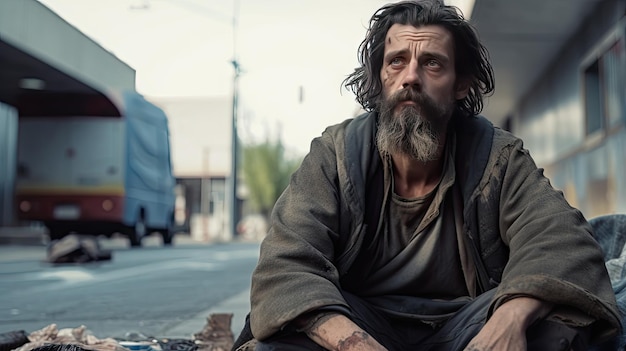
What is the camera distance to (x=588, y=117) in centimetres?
1015

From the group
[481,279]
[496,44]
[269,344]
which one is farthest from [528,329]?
[496,44]

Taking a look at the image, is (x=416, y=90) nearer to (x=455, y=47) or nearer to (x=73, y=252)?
(x=455, y=47)

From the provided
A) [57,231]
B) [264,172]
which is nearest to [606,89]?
[57,231]

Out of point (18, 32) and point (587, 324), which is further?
point (18, 32)

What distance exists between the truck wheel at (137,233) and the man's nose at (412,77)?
13654 mm

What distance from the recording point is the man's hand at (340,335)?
187cm

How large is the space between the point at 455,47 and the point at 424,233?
2.28 feet

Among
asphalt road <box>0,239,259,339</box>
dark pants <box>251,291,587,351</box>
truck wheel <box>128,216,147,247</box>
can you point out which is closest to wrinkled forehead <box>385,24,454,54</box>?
dark pants <box>251,291,587,351</box>

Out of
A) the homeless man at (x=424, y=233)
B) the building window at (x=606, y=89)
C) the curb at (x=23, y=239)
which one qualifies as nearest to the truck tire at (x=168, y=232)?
the curb at (x=23, y=239)

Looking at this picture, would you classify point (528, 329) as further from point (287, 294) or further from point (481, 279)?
point (287, 294)

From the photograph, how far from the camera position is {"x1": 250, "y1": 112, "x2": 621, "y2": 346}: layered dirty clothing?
76.6 inches

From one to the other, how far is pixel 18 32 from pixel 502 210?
2577 millimetres

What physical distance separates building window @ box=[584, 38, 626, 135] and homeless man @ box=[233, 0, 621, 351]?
6.42 metres

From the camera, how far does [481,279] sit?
89.3 inches
